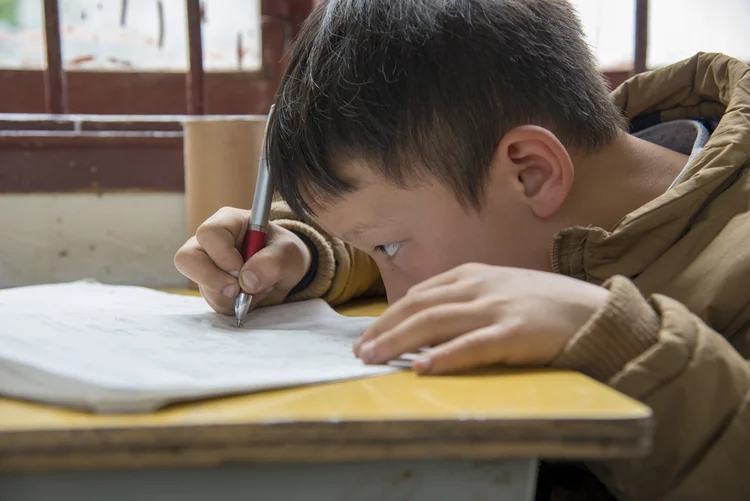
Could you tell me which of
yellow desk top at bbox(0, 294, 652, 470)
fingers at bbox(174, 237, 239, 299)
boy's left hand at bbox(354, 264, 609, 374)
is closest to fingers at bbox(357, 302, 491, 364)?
boy's left hand at bbox(354, 264, 609, 374)

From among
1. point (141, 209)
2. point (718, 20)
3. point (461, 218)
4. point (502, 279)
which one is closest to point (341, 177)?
point (461, 218)

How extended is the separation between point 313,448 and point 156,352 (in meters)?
0.20

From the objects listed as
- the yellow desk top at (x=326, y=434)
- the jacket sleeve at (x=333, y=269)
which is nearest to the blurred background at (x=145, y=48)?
the jacket sleeve at (x=333, y=269)

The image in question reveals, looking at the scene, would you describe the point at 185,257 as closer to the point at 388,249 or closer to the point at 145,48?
the point at 388,249

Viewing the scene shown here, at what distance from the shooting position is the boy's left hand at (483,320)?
414 millimetres

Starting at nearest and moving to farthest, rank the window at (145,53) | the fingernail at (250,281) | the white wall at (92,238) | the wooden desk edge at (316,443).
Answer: the wooden desk edge at (316,443)
the fingernail at (250,281)
the white wall at (92,238)
the window at (145,53)

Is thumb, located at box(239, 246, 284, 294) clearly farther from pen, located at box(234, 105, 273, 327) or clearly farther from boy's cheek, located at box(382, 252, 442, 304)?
boy's cheek, located at box(382, 252, 442, 304)

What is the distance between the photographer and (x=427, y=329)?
17.4 inches

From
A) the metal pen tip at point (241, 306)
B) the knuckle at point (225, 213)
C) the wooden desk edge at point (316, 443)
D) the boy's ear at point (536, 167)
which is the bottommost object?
the metal pen tip at point (241, 306)

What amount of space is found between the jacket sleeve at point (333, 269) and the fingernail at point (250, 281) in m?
0.10

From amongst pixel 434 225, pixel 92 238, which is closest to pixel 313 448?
pixel 434 225

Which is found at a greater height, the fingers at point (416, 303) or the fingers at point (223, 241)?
the fingers at point (416, 303)

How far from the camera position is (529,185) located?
26.4 inches

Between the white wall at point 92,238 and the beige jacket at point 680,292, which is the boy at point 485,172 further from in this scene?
the white wall at point 92,238
